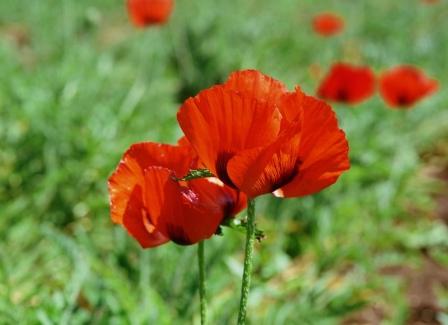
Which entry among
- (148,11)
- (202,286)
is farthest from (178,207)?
(148,11)

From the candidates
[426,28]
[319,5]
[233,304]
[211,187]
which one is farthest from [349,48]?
[211,187]

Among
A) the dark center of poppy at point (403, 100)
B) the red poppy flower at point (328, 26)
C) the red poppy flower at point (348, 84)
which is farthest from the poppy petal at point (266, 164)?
the red poppy flower at point (328, 26)

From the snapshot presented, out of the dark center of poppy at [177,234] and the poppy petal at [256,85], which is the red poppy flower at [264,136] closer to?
the poppy petal at [256,85]

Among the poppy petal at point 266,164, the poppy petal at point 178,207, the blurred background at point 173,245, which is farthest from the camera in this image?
the blurred background at point 173,245

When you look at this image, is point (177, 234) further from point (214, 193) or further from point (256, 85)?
point (256, 85)

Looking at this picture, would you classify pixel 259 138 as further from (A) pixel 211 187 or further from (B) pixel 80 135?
(B) pixel 80 135

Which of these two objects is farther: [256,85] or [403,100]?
[403,100]
